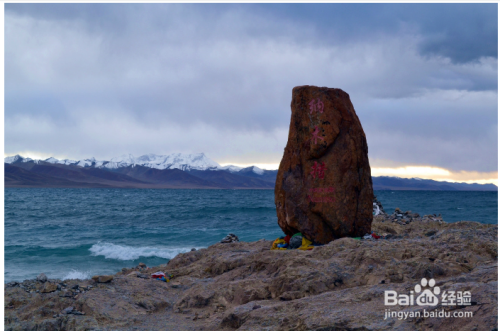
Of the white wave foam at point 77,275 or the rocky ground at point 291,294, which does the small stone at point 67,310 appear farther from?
the white wave foam at point 77,275

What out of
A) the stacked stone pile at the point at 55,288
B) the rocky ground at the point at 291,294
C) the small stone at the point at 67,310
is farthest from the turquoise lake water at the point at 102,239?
the small stone at the point at 67,310

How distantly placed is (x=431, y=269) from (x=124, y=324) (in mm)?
4283

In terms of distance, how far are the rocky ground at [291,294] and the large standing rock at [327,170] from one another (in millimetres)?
1729

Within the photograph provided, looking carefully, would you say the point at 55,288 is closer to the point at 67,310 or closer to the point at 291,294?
the point at 67,310

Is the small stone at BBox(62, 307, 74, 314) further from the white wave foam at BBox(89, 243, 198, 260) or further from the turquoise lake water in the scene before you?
the white wave foam at BBox(89, 243, 198, 260)

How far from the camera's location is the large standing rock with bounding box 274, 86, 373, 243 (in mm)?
Result: 9219

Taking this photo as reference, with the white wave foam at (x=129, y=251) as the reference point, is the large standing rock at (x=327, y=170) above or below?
above

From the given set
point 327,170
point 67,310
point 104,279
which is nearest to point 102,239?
point 104,279

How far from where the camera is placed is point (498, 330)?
3.19 metres

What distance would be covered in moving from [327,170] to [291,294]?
4.45 meters

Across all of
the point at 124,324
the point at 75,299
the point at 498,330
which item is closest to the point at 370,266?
the point at 498,330

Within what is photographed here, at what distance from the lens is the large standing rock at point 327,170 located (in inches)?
363

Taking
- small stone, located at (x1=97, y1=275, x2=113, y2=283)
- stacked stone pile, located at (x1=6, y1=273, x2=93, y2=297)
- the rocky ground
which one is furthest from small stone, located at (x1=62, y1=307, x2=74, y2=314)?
small stone, located at (x1=97, y1=275, x2=113, y2=283)

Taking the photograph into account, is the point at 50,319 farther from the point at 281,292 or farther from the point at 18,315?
the point at 281,292
